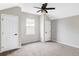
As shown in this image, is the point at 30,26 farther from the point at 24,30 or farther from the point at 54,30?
the point at 54,30

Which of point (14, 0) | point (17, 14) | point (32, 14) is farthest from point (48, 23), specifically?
point (14, 0)

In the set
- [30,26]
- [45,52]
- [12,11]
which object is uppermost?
[12,11]

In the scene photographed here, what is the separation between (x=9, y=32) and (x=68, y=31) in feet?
13.3

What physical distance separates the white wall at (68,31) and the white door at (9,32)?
3.60 metres

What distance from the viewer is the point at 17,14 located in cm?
441

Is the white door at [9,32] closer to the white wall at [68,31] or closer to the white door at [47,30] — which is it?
the white door at [47,30]

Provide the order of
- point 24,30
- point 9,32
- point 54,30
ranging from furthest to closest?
point 54,30 → point 24,30 → point 9,32

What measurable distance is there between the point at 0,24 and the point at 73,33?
4.55 meters

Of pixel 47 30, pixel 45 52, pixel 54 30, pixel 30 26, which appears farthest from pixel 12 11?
pixel 54 30

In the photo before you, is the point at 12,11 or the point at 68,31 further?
the point at 68,31

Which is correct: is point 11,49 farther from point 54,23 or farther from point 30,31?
point 54,23

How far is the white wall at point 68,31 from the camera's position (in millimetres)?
5051

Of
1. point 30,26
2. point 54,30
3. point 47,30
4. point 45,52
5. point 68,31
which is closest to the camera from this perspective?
point 45,52

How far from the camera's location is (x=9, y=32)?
4.12 m
